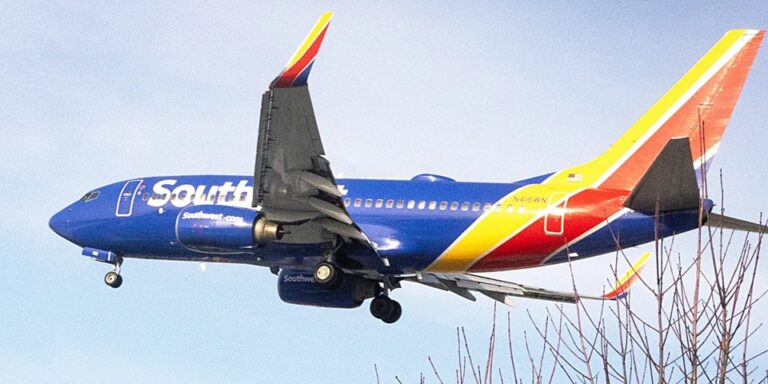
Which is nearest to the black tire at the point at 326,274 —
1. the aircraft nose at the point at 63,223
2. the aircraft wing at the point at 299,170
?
the aircraft wing at the point at 299,170

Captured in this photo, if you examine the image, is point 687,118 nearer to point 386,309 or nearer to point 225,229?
point 386,309

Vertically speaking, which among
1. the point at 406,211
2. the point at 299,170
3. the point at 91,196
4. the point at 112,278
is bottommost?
the point at 112,278

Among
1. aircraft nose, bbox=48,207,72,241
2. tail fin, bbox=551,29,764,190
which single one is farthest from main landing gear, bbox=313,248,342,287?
aircraft nose, bbox=48,207,72,241

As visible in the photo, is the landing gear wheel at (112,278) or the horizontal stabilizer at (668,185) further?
the landing gear wheel at (112,278)

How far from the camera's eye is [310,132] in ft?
95.8

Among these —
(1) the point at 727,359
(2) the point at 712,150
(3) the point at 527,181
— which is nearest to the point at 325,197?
(3) the point at 527,181

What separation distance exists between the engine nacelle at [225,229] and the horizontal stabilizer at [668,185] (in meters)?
10.1

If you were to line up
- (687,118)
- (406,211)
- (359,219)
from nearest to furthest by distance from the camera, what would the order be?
(687,118) → (406,211) → (359,219)

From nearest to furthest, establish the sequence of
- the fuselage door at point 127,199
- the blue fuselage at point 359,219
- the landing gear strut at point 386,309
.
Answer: the blue fuselage at point 359,219, the landing gear strut at point 386,309, the fuselage door at point 127,199

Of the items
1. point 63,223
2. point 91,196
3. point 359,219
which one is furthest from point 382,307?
point 63,223

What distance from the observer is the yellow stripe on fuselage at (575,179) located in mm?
32281

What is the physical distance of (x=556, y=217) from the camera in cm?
3186

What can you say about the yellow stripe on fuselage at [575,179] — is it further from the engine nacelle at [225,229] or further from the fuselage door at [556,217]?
the engine nacelle at [225,229]

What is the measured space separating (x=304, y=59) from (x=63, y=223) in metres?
17.1
